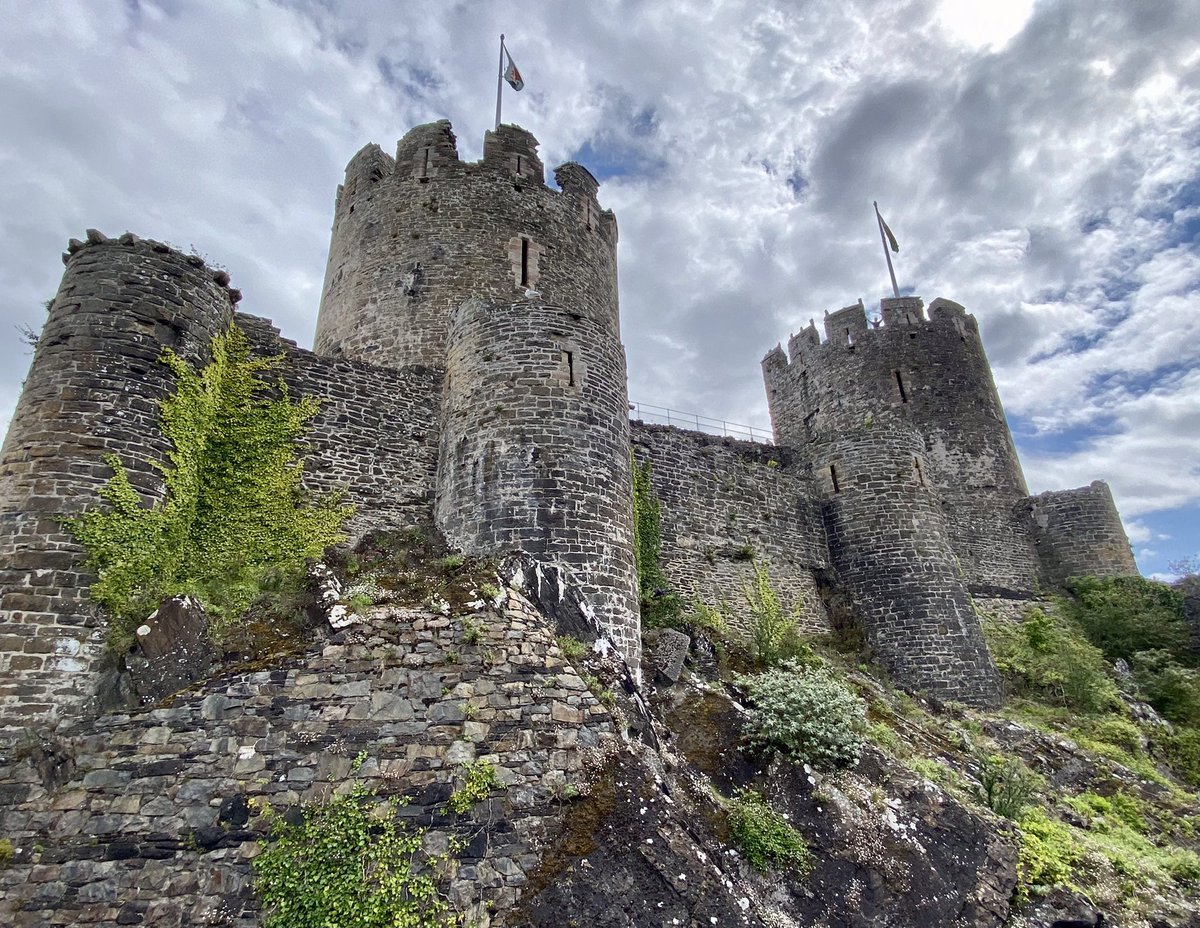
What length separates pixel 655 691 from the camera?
11.0m

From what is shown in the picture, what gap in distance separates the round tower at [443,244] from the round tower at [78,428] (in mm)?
5283

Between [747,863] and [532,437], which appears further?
[532,437]

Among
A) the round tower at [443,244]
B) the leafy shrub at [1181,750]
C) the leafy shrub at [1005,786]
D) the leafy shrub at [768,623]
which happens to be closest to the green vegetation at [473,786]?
the leafy shrub at [1005,786]

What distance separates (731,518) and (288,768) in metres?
12.4

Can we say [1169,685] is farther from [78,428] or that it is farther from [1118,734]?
[78,428]

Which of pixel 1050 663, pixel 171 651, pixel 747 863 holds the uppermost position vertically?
pixel 171 651

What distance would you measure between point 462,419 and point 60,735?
728 cm

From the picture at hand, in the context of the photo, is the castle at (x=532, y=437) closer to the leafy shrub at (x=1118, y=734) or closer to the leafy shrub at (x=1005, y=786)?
the leafy shrub at (x=1118, y=734)

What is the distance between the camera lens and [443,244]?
58.3ft

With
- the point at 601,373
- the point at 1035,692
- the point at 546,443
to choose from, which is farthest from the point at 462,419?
the point at 1035,692

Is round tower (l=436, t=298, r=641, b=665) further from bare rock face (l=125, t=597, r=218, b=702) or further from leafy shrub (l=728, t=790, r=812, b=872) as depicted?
bare rock face (l=125, t=597, r=218, b=702)

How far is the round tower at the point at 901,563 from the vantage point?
15.5 metres

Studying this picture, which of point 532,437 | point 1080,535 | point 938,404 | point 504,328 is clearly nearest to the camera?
point 532,437

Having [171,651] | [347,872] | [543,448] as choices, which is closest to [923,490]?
[543,448]
